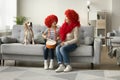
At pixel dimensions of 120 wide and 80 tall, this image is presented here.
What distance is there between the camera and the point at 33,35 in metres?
4.66

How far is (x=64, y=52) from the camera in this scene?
13.5ft

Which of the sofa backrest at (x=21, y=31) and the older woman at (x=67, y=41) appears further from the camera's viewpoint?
the sofa backrest at (x=21, y=31)

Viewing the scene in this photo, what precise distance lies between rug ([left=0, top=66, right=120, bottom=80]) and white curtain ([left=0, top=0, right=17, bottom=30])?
3.45 metres

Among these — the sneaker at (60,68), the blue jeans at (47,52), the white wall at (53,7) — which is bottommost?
the sneaker at (60,68)

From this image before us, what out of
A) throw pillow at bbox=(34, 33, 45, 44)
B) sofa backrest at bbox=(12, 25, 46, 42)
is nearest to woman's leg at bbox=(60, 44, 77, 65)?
throw pillow at bbox=(34, 33, 45, 44)

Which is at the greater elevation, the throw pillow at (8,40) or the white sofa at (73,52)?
the throw pillow at (8,40)

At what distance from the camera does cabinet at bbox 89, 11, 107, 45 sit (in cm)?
871

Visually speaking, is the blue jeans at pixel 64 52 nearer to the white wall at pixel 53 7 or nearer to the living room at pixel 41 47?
the living room at pixel 41 47

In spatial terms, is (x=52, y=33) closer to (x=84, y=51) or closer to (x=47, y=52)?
(x=47, y=52)

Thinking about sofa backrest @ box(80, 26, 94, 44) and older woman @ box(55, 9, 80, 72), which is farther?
sofa backrest @ box(80, 26, 94, 44)

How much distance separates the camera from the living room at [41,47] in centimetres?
384

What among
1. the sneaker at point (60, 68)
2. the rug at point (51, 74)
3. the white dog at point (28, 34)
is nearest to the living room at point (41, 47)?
the rug at point (51, 74)

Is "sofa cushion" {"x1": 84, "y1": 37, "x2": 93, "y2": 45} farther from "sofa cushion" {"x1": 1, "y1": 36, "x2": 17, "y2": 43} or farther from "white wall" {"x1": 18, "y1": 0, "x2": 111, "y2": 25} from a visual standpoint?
"white wall" {"x1": 18, "y1": 0, "x2": 111, "y2": 25}

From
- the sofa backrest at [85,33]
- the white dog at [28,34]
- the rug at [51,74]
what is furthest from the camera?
the sofa backrest at [85,33]
